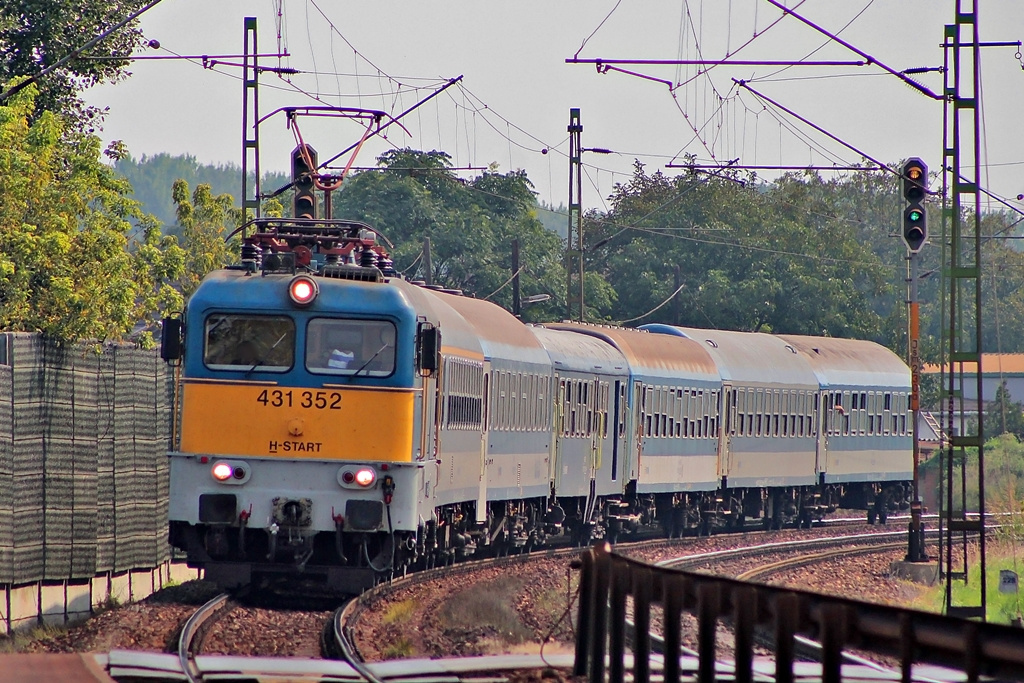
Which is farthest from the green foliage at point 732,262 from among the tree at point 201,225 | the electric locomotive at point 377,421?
the electric locomotive at point 377,421

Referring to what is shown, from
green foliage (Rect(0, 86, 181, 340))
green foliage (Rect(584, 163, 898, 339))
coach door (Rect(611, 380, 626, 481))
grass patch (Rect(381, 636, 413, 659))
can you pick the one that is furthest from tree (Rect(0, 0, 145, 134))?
green foliage (Rect(584, 163, 898, 339))

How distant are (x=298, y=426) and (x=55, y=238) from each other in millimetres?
7759

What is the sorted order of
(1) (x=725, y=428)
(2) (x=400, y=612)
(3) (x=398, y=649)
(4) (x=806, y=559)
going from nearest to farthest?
(3) (x=398, y=649)
(2) (x=400, y=612)
(4) (x=806, y=559)
(1) (x=725, y=428)

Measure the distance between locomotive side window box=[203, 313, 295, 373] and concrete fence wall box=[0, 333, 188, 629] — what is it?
1.89 meters

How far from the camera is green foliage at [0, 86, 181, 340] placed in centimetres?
2120

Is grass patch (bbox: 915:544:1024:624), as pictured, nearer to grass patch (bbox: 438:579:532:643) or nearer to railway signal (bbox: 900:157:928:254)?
railway signal (bbox: 900:157:928:254)

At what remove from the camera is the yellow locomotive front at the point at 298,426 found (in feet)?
48.3

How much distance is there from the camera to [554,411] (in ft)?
77.3

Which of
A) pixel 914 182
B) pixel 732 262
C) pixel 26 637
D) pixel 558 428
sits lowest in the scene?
pixel 26 637

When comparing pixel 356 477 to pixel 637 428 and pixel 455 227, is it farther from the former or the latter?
pixel 455 227

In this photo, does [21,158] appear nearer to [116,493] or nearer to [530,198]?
[116,493]

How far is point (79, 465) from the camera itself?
1666 centimetres

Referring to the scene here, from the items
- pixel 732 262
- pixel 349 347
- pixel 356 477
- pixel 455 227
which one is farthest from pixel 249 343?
pixel 732 262

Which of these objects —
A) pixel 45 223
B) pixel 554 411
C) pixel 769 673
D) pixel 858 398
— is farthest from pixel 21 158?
pixel 858 398
